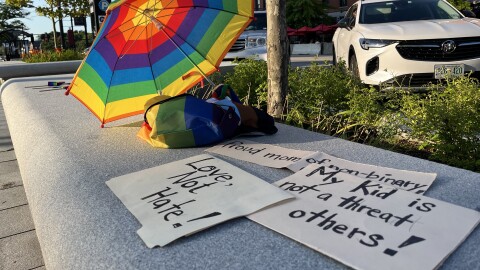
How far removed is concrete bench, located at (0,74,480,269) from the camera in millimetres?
1530

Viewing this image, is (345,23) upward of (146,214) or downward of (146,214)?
upward

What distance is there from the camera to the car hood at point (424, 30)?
545cm

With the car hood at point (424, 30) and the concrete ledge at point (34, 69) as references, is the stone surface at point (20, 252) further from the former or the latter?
the concrete ledge at point (34, 69)

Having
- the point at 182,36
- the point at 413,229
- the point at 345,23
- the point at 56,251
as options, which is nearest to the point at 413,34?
the point at 345,23

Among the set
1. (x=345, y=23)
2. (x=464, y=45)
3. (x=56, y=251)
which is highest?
(x=345, y=23)

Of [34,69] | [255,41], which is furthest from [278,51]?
[34,69]

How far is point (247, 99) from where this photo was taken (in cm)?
502

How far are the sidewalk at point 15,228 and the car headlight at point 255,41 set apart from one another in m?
7.25

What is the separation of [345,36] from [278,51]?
9.63ft

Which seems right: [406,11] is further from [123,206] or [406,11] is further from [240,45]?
[123,206]

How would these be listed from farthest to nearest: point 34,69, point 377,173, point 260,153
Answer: point 34,69
point 260,153
point 377,173

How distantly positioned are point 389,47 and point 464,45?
0.90 m

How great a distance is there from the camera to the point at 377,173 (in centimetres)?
235

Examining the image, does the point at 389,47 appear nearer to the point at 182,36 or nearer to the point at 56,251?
the point at 182,36
